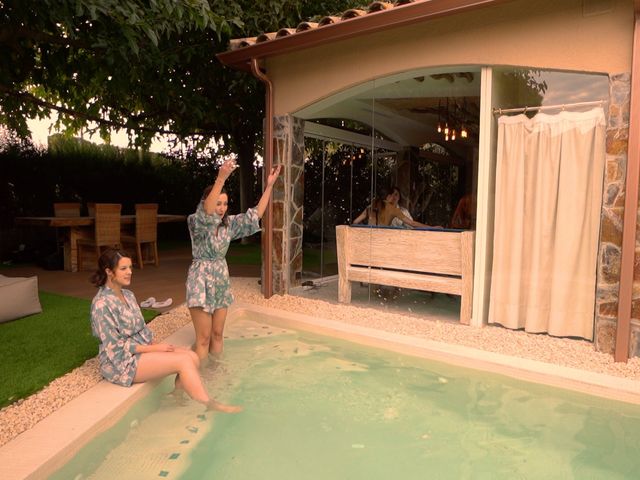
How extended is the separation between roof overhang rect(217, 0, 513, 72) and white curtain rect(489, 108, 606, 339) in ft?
3.87

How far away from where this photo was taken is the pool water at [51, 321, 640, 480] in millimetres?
2967

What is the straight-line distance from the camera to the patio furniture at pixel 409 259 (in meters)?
5.47

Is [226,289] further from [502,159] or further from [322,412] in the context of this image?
[502,159]

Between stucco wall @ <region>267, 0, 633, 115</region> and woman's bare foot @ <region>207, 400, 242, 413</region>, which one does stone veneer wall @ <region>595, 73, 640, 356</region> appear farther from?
woman's bare foot @ <region>207, 400, 242, 413</region>

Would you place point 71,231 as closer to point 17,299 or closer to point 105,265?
point 17,299

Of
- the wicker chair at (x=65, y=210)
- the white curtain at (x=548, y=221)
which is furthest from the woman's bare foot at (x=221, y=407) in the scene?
the wicker chair at (x=65, y=210)

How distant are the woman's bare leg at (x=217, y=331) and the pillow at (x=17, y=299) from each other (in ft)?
7.44

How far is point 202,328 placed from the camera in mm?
4199

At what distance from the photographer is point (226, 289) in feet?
13.8

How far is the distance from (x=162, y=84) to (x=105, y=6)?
419 centimetres

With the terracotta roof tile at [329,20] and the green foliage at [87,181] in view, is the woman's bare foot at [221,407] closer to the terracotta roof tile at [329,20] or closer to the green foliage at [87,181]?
the terracotta roof tile at [329,20]

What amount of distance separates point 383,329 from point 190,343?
1.93m

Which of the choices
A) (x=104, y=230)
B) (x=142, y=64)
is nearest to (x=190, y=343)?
(x=104, y=230)

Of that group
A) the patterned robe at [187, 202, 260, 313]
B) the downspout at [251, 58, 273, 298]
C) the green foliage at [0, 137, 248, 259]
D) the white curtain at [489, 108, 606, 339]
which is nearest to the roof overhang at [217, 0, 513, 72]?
the downspout at [251, 58, 273, 298]
